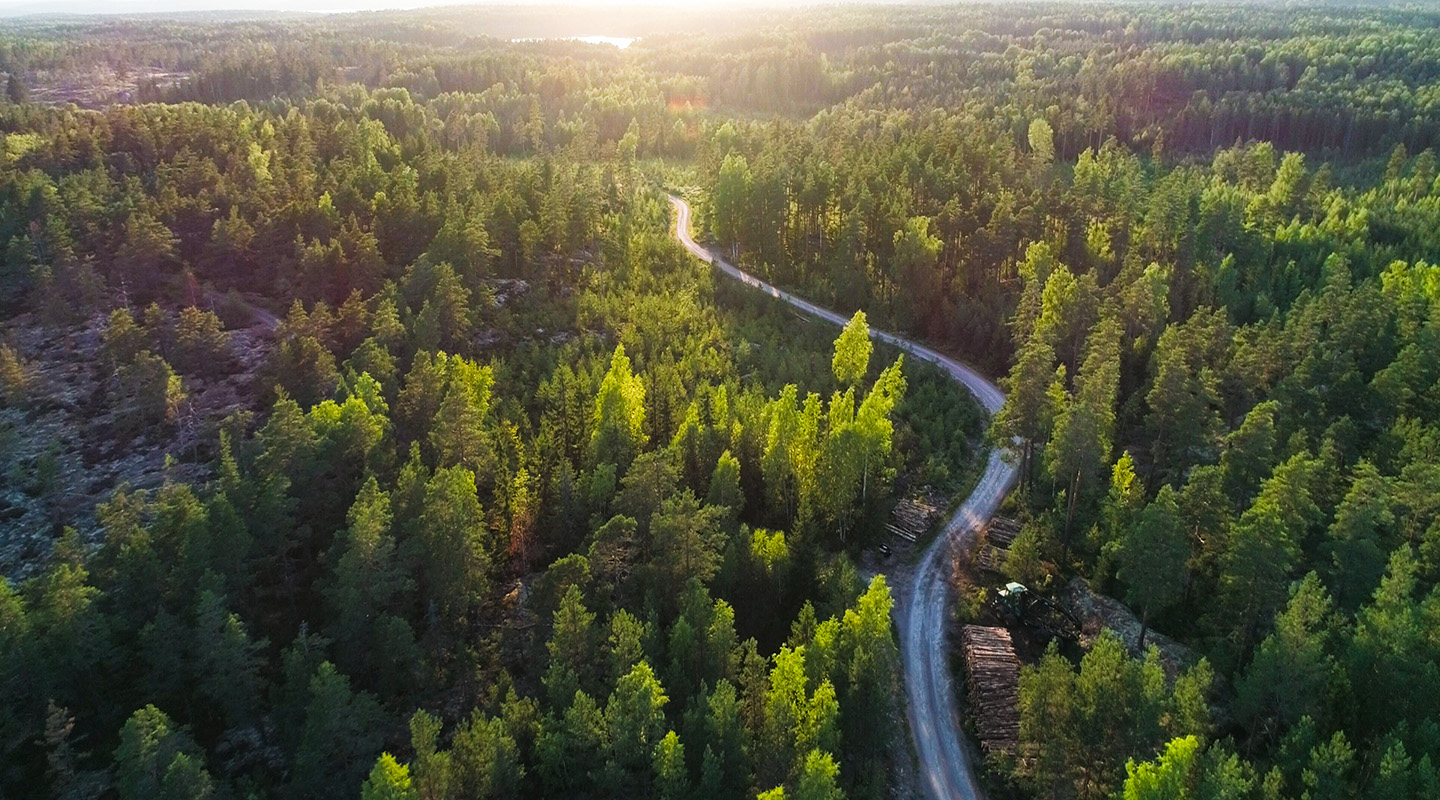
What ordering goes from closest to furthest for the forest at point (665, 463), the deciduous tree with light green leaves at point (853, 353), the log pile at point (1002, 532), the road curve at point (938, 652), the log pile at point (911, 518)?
the forest at point (665, 463), the road curve at point (938, 652), the log pile at point (1002, 532), the log pile at point (911, 518), the deciduous tree with light green leaves at point (853, 353)

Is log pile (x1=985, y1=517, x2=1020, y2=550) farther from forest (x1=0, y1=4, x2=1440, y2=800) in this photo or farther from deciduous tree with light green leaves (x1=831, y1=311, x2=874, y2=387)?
deciduous tree with light green leaves (x1=831, y1=311, x2=874, y2=387)

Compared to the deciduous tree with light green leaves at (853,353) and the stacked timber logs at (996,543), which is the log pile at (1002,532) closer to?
the stacked timber logs at (996,543)

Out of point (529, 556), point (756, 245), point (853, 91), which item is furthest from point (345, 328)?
point (853, 91)

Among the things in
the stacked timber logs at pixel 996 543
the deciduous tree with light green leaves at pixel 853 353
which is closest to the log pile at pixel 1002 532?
the stacked timber logs at pixel 996 543

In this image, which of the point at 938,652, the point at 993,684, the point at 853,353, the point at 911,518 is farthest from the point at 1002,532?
the point at 853,353

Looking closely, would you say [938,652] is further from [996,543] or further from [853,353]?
[853,353]

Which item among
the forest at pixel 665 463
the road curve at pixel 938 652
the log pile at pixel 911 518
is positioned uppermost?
the forest at pixel 665 463

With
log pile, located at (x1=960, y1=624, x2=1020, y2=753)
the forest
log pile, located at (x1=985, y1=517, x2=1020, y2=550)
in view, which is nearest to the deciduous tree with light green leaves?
the forest
